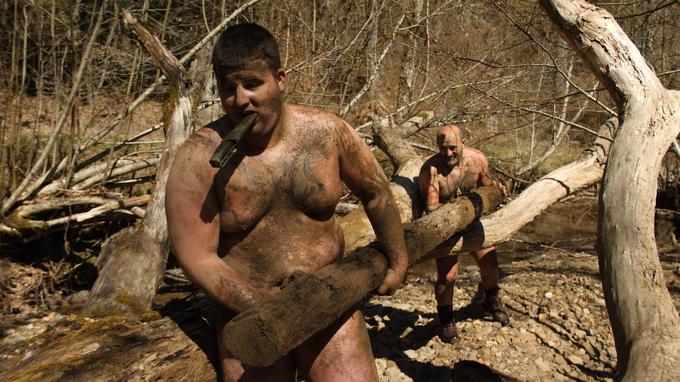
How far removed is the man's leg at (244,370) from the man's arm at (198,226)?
240 millimetres

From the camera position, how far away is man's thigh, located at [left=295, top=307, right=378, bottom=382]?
2270 millimetres

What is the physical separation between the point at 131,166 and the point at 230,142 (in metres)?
4.87

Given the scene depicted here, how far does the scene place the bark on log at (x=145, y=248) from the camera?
10.5ft

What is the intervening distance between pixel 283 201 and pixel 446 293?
2.95m

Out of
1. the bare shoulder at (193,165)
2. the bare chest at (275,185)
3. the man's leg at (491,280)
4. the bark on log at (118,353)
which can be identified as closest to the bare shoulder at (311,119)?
the bare chest at (275,185)

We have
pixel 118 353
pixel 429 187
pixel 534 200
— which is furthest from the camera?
pixel 429 187

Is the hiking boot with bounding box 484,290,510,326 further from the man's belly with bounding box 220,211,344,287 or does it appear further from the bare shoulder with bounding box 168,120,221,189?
the bare shoulder with bounding box 168,120,221,189

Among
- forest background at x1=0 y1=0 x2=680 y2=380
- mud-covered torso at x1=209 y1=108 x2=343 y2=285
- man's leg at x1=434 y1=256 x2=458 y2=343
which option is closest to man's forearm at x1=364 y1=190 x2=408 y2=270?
mud-covered torso at x1=209 y1=108 x2=343 y2=285

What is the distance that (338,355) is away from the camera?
2.28 meters

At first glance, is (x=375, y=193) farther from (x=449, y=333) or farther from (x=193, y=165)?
(x=449, y=333)

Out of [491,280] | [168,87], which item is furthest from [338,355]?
[168,87]

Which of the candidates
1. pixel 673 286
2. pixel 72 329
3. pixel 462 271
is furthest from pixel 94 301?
pixel 673 286

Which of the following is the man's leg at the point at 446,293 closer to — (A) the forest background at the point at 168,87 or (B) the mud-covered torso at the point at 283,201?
(A) the forest background at the point at 168,87

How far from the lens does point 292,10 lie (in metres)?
7.11
